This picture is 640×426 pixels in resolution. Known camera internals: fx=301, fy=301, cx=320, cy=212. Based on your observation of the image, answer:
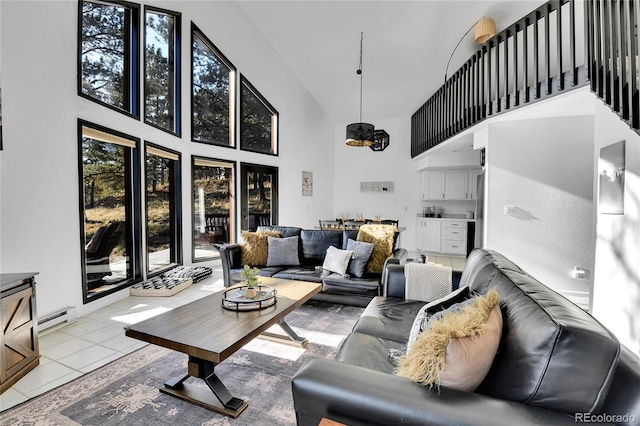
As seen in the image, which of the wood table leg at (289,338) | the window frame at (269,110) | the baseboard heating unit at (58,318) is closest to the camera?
the wood table leg at (289,338)

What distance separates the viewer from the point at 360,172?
29.1ft

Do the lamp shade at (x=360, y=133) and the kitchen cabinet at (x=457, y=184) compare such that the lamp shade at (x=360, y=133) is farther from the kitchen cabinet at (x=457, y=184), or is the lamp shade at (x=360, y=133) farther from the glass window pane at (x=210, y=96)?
the kitchen cabinet at (x=457, y=184)

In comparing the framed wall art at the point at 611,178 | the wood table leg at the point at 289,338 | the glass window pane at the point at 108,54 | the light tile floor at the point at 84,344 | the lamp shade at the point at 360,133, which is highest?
the glass window pane at the point at 108,54

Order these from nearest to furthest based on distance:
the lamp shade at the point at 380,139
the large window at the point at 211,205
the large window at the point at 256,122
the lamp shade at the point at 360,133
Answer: the lamp shade at the point at 360,133
the large window at the point at 211,205
the large window at the point at 256,122
the lamp shade at the point at 380,139

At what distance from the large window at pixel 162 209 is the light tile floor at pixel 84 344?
938 mm

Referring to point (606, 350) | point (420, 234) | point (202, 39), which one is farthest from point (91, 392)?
point (420, 234)

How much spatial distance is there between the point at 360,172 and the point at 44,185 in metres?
7.19

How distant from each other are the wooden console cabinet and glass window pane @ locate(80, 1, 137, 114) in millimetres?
2170

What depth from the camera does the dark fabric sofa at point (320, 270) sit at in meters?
3.31

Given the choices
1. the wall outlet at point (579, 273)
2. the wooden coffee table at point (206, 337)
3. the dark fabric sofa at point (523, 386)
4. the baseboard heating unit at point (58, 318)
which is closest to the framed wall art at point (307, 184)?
the baseboard heating unit at point (58, 318)

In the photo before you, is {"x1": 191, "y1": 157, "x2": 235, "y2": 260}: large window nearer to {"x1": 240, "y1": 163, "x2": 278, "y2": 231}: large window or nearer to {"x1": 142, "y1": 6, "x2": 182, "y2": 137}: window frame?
{"x1": 240, "y1": 163, "x2": 278, "y2": 231}: large window

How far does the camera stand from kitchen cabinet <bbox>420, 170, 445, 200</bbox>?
7.61m

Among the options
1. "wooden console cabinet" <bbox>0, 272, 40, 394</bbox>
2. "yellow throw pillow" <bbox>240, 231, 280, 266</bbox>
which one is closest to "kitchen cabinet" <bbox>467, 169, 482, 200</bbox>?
"yellow throw pillow" <bbox>240, 231, 280, 266</bbox>

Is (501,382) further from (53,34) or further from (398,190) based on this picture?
(398,190)
